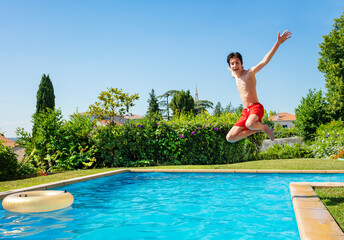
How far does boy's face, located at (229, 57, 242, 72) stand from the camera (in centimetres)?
531

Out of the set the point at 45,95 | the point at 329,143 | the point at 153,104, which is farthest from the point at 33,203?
the point at 153,104

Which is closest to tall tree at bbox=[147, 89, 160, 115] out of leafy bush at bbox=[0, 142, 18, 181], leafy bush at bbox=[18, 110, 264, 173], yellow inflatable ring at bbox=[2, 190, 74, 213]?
leafy bush at bbox=[18, 110, 264, 173]

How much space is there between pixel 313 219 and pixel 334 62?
88.0ft

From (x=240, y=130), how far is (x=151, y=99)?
182ft

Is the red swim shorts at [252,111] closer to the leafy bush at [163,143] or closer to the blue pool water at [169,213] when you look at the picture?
the blue pool water at [169,213]

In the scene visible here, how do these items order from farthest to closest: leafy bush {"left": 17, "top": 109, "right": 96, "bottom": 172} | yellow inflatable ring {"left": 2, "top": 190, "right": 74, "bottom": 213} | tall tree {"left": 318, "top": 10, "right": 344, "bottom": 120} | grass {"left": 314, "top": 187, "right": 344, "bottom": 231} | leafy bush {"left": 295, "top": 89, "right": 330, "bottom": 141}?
tall tree {"left": 318, "top": 10, "right": 344, "bottom": 120}, leafy bush {"left": 295, "top": 89, "right": 330, "bottom": 141}, leafy bush {"left": 17, "top": 109, "right": 96, "bottom": 172}, yellow inflatable ring {"left": 2, "top": 190, "right": 74, "bottom": 213}, grass {"left": 314, "top": 187, "right": 344, "bottom": 231}

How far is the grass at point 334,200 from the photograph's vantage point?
4.67 metres

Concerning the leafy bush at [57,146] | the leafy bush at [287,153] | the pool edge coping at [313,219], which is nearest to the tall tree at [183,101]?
the leafy bush at [287,153]

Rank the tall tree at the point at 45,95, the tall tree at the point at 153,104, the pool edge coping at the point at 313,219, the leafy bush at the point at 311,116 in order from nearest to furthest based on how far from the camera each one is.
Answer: the pool edge coping at the point at 313,219 < the leafy bush at the point at 311,116 < the tall tree at the point at 45,95 < the tall tree at the point at 153,104

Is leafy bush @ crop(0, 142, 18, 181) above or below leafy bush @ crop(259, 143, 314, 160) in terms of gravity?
above

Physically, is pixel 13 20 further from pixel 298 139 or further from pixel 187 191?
pixel 298 139

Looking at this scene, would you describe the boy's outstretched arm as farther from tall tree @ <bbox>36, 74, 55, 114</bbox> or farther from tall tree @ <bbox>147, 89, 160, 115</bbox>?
tall tree @ <bbox>147, 89, 160, 115</bbox>

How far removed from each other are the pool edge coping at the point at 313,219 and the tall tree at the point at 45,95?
28884mm

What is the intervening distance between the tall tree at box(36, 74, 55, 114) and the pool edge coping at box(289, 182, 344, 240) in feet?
94.8
